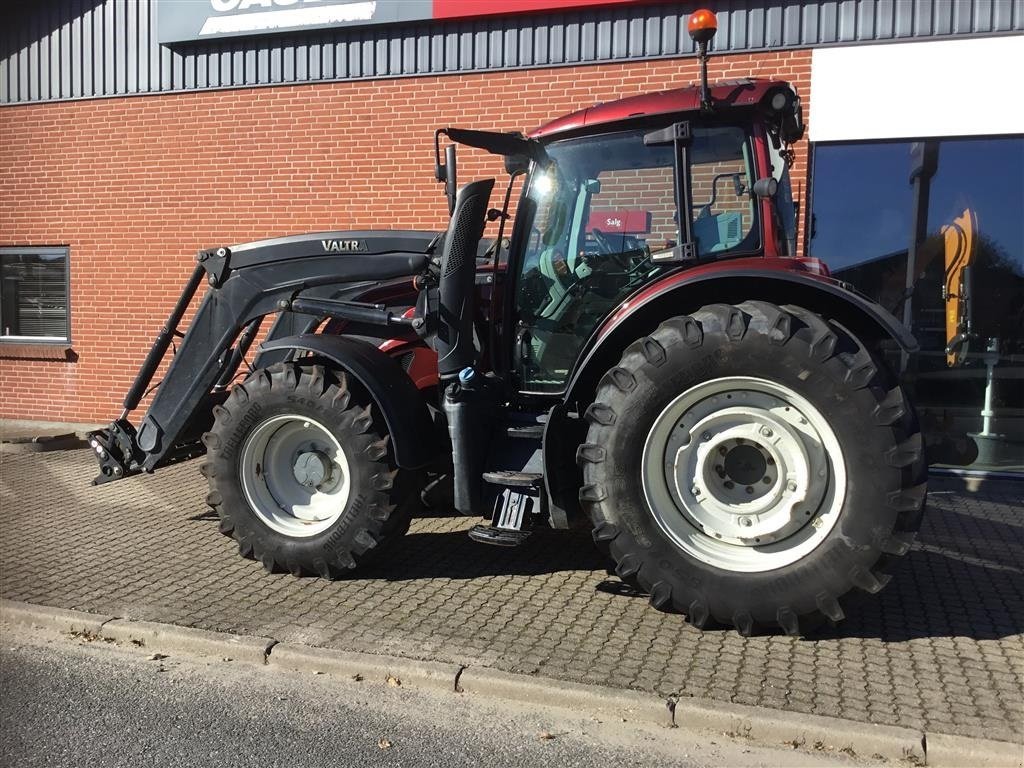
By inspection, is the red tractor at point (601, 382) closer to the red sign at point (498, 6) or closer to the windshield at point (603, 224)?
the windshield at point (603, 224)

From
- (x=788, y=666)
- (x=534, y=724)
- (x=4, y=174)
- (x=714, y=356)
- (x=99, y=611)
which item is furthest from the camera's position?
(x=4, y=174)

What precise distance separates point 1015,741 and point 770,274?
80.2 inches

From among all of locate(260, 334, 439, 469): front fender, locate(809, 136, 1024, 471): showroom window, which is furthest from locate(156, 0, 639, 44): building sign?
locate(260, 334, 439, 469): front fender

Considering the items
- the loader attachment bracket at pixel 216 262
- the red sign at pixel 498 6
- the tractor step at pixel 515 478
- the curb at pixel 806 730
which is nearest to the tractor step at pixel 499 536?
the tractor step at pixel 515 478

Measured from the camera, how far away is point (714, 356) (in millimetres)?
3705

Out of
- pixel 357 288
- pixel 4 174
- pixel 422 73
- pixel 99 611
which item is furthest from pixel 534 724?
pixel 4 174

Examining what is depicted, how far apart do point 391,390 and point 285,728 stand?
6.03 feet

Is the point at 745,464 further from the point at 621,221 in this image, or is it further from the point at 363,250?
the point at 363,250

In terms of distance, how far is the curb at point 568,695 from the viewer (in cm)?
286

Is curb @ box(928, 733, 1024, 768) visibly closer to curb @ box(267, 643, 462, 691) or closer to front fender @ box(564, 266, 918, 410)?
front fender @ box(564, 266, 918, 410)

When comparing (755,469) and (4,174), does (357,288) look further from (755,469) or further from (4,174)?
(4,174)

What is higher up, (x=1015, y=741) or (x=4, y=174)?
(x=4, y=174)

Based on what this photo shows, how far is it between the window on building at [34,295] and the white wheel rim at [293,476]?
619 cm

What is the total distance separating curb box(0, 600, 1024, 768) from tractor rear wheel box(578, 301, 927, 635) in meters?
0.67
